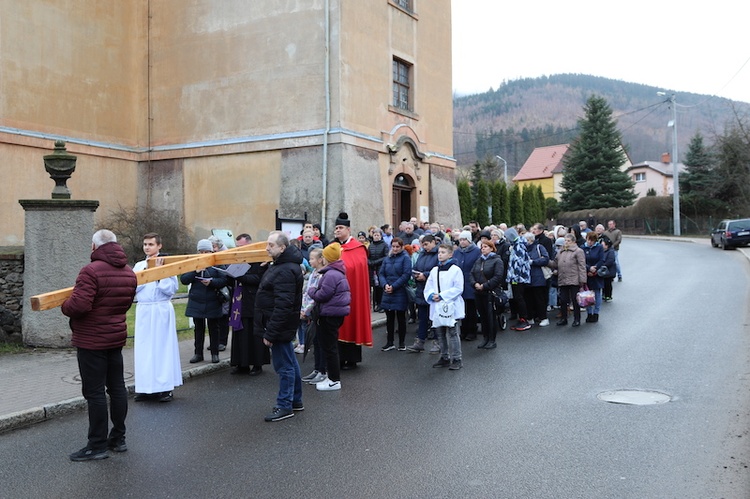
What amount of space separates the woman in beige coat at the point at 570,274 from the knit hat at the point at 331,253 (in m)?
6.03

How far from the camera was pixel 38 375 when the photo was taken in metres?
8.27

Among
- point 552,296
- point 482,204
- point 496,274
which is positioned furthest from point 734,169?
point 496,274

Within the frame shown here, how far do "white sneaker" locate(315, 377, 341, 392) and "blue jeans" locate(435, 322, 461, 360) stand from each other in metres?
1.90

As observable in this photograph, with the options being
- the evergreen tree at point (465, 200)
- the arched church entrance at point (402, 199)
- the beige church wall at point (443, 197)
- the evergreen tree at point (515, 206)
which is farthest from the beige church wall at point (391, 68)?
the evergreen tree at point (515, 206)

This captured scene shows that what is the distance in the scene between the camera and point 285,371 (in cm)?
675

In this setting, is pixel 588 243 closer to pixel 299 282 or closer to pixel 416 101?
pixel 299 282

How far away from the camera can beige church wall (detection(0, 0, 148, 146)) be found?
1884cm

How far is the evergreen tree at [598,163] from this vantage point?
5528 centimetres

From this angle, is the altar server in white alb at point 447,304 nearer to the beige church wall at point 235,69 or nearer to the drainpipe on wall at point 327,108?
the drainpipe on wall at point 327,108

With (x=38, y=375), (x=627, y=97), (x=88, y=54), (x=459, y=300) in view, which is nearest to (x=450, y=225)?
(x=88, y=54)

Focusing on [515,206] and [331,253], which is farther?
[515,206]

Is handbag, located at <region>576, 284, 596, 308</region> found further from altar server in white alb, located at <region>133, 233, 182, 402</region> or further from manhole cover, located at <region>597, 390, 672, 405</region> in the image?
altar server in white alb, located at <region>133, 233, 182, 402</region>

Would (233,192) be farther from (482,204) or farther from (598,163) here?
(598,163)

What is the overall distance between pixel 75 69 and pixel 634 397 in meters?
20.2
